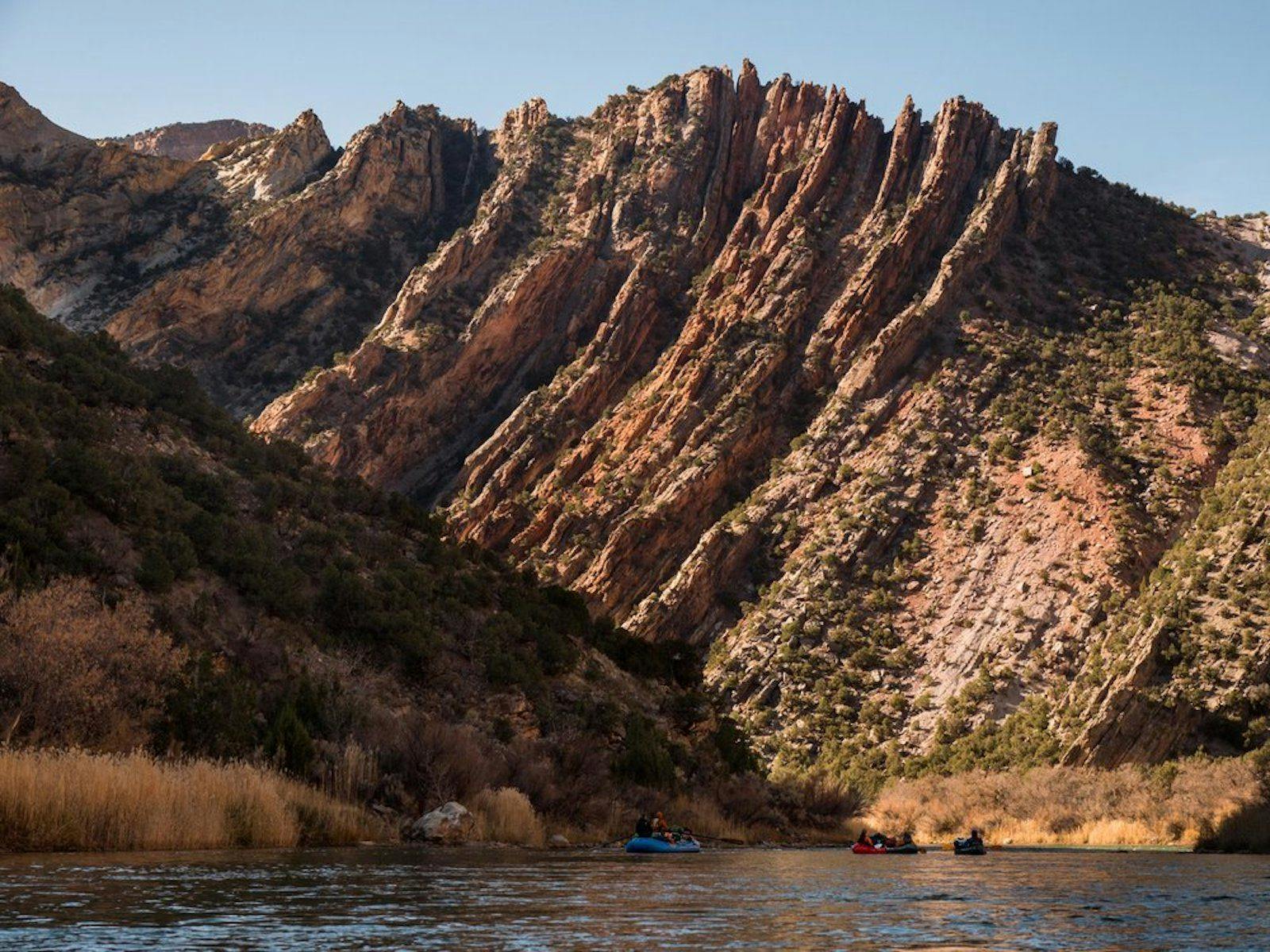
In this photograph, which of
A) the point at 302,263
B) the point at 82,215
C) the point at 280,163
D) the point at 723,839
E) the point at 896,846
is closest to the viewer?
the point at 896,846

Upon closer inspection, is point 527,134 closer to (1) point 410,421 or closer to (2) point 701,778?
(1) point 410,421

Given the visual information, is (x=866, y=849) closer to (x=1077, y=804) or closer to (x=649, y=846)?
(x=649, y=846)

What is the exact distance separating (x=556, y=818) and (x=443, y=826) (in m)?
6.84

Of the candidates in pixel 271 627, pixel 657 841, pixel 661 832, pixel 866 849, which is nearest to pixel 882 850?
pixel 866 849

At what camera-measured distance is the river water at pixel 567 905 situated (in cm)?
1385

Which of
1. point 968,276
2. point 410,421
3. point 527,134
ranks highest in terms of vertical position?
point 527,134

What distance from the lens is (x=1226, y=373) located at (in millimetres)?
86750

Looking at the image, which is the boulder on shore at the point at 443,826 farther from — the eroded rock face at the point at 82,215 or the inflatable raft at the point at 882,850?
the eroded rock face at the point at 82,215

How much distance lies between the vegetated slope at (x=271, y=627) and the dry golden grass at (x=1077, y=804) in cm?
1241

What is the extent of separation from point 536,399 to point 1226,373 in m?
43.8

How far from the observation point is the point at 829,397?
93.9m

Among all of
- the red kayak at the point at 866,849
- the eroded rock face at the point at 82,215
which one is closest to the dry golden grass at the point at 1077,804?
the red kayak at the point at 866,849

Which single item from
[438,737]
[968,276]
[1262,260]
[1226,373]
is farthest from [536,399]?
[438,737]

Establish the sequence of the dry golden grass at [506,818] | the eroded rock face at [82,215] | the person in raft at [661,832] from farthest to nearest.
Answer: the eroded rock face at [82,215]
the person in raft at [661,832]
the dry golden grass at [506,818]
